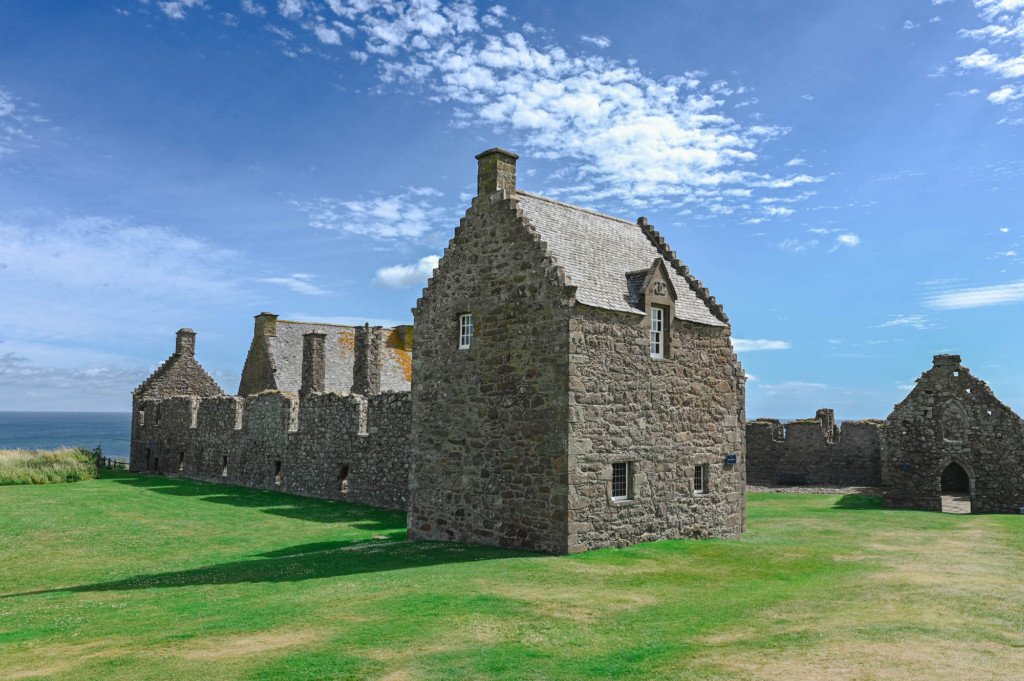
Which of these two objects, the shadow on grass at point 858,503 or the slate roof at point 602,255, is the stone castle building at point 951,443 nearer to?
the shadow on grass at point 858,503

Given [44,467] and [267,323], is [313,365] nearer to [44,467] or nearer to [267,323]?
[267,323]

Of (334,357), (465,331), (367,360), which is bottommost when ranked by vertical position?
(465,331)

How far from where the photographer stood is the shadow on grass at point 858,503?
28906 mm

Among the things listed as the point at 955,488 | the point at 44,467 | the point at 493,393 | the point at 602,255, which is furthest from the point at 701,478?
the point at 44,467

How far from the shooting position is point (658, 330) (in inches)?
738

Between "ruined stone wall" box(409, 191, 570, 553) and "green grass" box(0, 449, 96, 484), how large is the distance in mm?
28680

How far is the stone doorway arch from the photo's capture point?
29.0m

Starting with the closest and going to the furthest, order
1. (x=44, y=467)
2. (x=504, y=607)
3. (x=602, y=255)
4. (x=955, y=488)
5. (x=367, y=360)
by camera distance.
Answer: (x=504, y=607), (x=602, y=255), (x=367, y=360), (x=955, y=488), (x=44, y=467)

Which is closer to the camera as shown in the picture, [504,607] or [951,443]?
[504,607]

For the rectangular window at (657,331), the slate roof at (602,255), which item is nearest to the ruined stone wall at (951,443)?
the slate roof at (602,255)

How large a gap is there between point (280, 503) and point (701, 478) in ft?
56.4

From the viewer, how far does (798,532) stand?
21.5 metres

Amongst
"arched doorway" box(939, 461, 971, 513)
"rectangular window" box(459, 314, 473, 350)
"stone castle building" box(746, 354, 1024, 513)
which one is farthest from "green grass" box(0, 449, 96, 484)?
"arched doorway" box(939, 461, 971, 513)

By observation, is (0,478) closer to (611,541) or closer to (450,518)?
(450,518)
